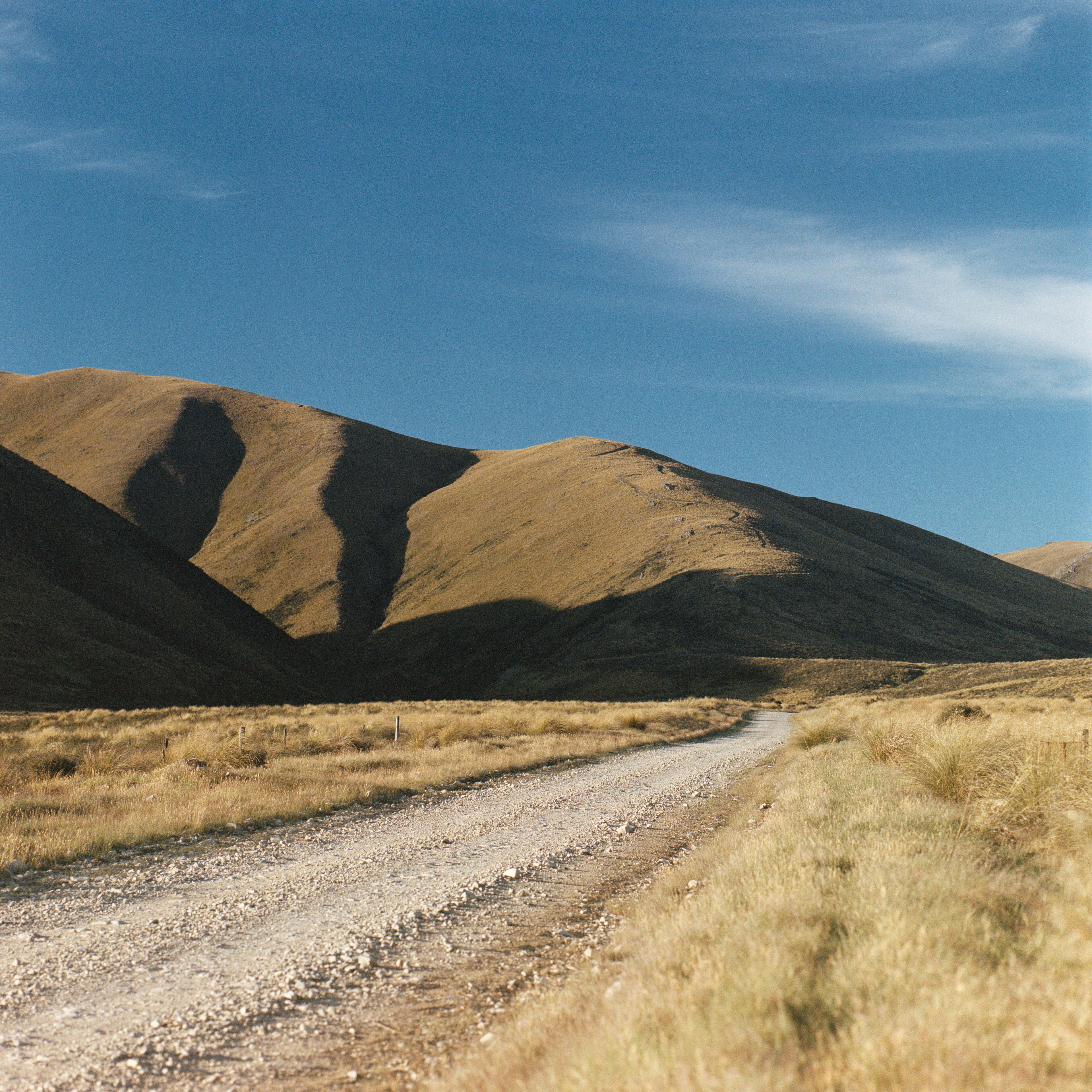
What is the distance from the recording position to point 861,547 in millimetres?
146000

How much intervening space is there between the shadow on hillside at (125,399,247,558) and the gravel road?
468 ft

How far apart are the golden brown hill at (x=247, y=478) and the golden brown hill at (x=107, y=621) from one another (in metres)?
47.8

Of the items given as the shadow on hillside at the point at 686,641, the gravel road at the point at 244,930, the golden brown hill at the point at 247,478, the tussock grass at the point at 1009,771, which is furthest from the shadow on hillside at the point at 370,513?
the gravel road at the point at 244,930

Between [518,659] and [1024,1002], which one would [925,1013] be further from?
[518,659]

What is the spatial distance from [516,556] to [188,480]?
73.6 m

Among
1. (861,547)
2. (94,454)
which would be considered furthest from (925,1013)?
(94,454)

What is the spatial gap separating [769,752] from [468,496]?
144157 millimetres

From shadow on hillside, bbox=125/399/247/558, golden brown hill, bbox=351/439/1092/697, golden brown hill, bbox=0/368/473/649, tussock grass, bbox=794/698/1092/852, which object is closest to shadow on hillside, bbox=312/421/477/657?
golden brown hill, bbox=0/368/473/649

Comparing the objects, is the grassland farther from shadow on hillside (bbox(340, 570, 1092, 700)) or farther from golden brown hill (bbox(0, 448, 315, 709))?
shadow on hillside (bbox(340, 570, 1092, 700))

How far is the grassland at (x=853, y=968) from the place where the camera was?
299 cm

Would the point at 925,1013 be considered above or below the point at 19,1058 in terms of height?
above

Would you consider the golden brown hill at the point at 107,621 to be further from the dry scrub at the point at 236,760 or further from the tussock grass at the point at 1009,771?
the tussock grass at the point at 1009,771

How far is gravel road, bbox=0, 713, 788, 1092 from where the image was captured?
4.31 m

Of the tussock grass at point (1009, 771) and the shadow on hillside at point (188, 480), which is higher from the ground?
the shadow on hillside at point (188, 480)
